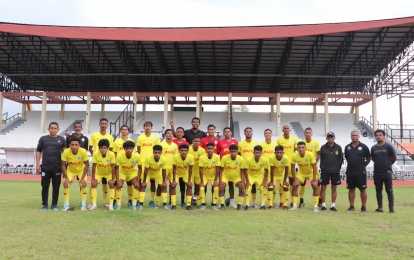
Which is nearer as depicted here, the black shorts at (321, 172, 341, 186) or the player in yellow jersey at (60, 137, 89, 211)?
the player in yellow jersey at (60, 137, 89, 211)

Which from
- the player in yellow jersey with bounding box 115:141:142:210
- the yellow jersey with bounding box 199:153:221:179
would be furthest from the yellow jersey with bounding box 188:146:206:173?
the player in yellow jersey with bounding box 115:141:142:210

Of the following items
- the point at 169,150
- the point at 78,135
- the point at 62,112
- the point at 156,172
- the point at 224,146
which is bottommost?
the point at 156,172

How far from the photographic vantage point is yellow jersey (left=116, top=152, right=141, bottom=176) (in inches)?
276

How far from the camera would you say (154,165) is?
23.2ft

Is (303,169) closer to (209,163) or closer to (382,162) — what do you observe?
(382,162)

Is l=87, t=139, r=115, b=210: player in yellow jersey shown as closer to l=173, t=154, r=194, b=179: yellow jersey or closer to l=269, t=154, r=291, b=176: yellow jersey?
l=173, t=154, r=194, b=179: yellow jersey

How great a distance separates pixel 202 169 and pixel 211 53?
18224mm

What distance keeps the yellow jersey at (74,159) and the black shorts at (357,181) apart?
588 centimetres

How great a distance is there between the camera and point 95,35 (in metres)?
21.6

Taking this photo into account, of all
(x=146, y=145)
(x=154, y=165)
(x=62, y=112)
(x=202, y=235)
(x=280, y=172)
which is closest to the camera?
(x=202, y=235)

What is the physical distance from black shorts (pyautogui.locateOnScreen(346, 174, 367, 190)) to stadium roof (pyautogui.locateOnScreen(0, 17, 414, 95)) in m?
15.3

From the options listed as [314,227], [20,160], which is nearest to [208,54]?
[20,160]

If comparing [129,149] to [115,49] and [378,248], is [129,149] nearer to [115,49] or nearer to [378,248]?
[378,248]

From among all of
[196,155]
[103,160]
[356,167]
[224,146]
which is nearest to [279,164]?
[224,146]
